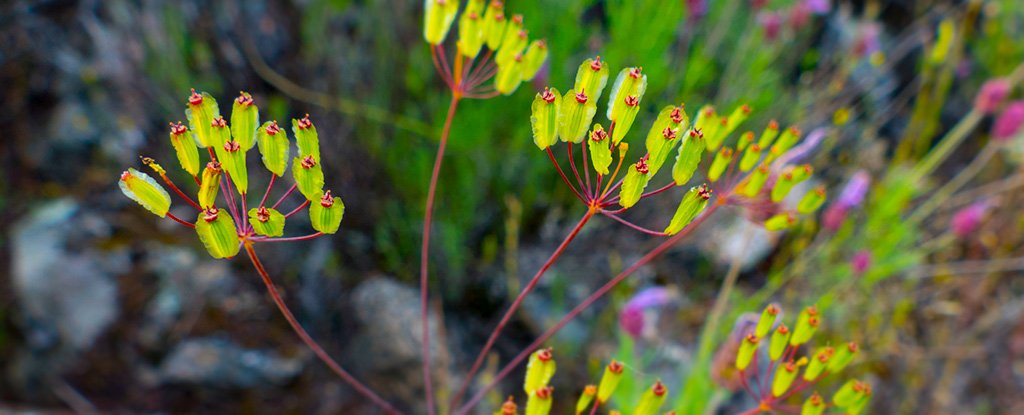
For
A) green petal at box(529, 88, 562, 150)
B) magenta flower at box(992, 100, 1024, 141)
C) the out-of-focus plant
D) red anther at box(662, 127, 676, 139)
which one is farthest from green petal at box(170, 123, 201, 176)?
magenta flower at box(992, 100, 1024, 141)

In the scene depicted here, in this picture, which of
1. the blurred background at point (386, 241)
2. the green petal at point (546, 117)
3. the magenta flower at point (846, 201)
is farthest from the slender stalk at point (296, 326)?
the magenta flower at point (846, 201)

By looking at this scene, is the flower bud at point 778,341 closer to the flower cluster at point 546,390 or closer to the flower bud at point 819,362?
the flower bud at point 819,362

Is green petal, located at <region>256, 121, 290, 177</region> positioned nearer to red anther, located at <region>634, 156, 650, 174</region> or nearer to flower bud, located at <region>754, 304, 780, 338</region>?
red anther, located at <region>634, 156, 650, 174</region>

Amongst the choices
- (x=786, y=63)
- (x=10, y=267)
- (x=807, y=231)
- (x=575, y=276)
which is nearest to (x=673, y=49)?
(x=786, y=63)

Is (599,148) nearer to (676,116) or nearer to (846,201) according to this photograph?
(676,116)

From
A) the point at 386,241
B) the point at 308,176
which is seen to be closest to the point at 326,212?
the point at 308,176

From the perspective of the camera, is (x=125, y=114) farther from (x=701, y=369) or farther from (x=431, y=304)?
(x=701, y=369)
